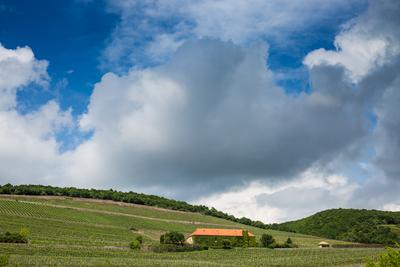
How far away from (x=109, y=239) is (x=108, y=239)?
269 mm

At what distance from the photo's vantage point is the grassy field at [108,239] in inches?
2749

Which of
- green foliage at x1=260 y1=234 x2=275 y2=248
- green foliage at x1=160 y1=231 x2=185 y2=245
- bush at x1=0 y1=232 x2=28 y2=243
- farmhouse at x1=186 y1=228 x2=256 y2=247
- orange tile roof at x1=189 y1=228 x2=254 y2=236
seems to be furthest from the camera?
orange tile roof at x1=189 y1=228 x2=254 y2=236

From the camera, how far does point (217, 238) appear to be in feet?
403

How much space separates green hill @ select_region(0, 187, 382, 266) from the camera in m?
70.1

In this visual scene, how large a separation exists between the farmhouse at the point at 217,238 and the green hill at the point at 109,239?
33.6 ft

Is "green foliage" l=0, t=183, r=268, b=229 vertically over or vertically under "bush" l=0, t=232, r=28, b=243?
over

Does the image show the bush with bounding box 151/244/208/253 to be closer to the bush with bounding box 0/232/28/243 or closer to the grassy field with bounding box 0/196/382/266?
the grassy field with bounding box 0/196/382/266

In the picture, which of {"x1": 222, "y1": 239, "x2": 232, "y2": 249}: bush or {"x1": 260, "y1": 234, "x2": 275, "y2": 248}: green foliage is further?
{"x1": 260, "y1": 234, "x2": 275, "y2": 248}: green foliage

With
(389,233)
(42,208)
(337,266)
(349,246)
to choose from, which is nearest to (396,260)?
(337,266)

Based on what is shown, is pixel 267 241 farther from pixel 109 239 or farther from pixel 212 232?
pixel 109 239

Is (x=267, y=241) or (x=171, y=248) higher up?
(x=267, y=241)

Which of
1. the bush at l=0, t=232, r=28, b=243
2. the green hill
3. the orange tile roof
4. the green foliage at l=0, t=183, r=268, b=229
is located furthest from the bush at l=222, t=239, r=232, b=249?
the green foliage at l=0, t=183, r=268, b=229

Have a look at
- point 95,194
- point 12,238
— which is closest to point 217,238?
point 12,238

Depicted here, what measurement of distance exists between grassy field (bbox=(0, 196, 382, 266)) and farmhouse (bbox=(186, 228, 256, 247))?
10.6 m
